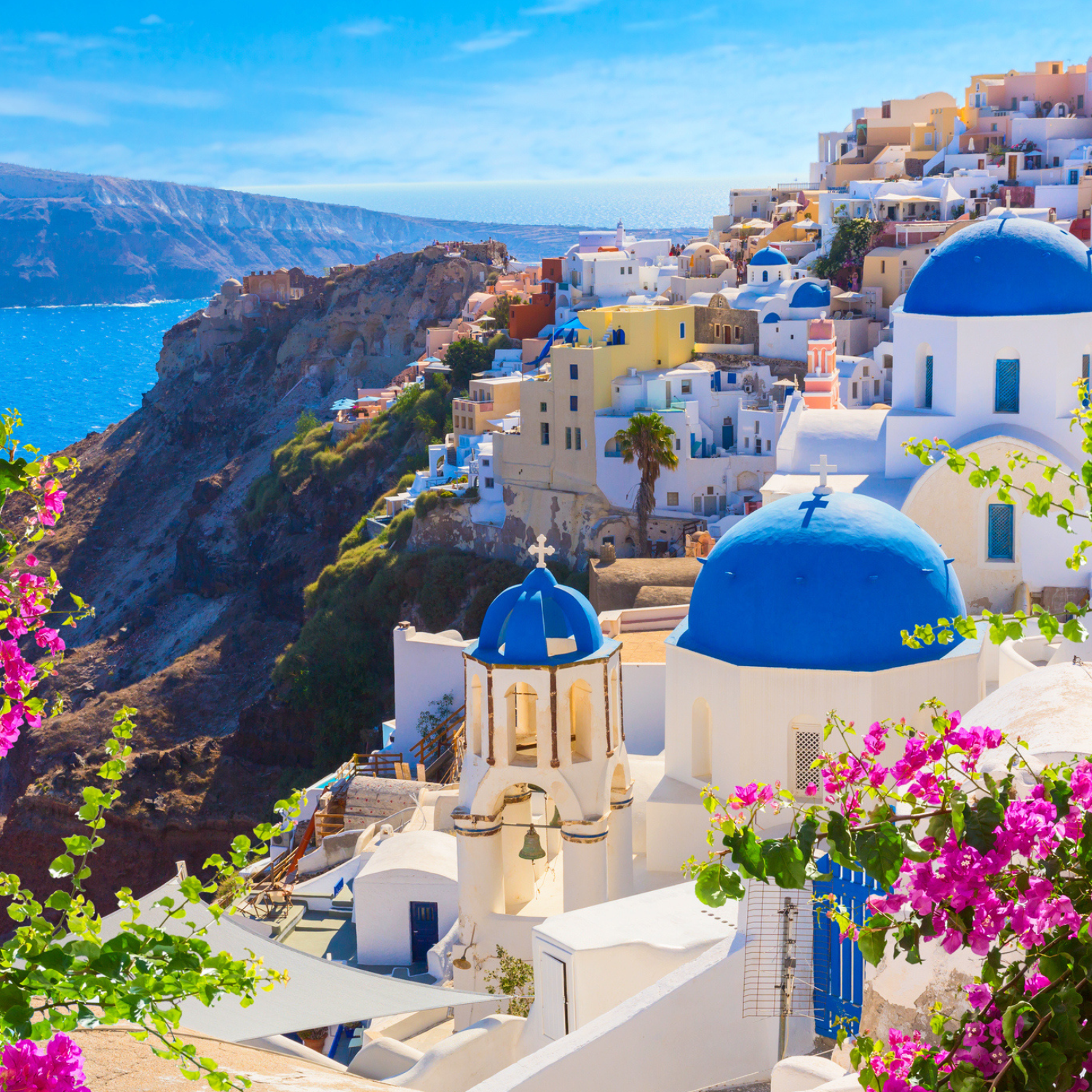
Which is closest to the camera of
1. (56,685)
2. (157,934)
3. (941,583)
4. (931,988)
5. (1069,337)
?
(157,934)

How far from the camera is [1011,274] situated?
21.0 m

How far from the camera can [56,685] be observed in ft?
250

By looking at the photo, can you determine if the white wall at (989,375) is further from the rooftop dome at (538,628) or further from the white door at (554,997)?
the white door at (554,997)

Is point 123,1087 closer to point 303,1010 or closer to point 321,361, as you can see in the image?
point 303,1010

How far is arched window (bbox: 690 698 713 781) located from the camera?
14938 mm

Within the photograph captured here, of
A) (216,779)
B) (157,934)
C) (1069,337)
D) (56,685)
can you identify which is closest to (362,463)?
(216,779)

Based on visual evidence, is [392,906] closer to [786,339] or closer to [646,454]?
[646,454]

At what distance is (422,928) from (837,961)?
7.23 metres

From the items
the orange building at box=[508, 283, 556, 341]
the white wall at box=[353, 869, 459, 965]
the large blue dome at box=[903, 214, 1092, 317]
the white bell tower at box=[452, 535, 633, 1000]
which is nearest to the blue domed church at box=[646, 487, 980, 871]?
the white bell tower at box=[452, 535, 633, 1000]

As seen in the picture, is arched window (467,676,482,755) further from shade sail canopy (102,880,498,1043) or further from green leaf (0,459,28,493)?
green leaf (0,459,28,493)

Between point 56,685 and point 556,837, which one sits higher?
point 556,837

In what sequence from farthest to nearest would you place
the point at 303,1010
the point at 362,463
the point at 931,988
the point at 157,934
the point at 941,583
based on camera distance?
the point at 362,463
the point at 941,583
the point at 303,1010
the point at 931,988
the point at 157,934

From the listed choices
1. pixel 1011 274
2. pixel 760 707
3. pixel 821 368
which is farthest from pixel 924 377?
pixel 821 368

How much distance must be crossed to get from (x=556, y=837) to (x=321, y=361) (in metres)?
76.8
